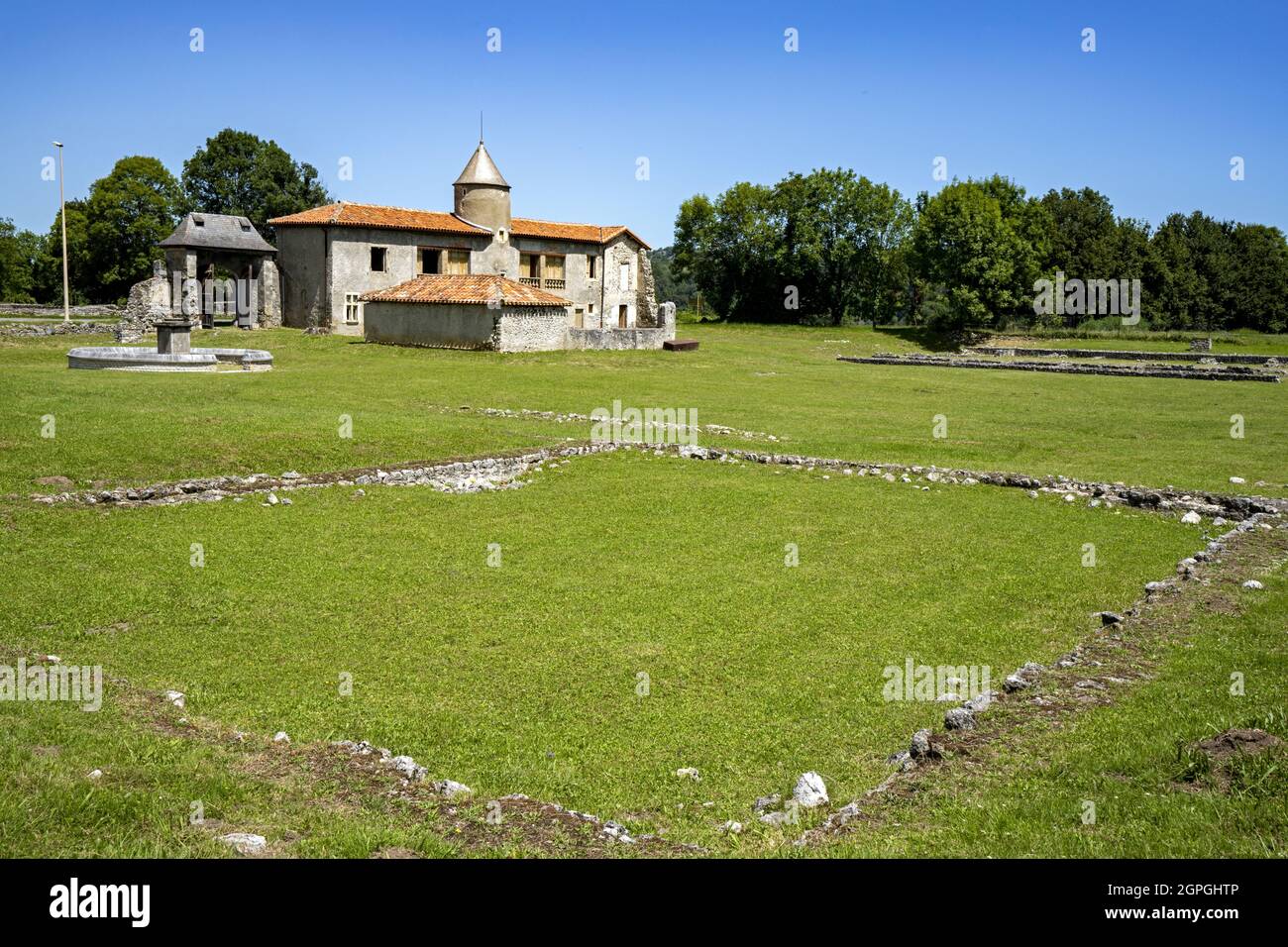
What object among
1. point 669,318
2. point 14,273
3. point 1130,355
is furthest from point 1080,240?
point 14,273

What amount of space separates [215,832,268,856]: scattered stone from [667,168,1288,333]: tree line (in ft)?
261

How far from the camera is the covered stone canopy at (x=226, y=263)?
5684 centimetres

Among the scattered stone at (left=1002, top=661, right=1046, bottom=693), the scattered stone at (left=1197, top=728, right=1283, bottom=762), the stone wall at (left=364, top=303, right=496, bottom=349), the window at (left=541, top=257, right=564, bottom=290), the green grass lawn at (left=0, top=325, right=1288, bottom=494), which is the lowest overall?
the scattered stone at (left=1002, top=661, right=1046, bottom=693)

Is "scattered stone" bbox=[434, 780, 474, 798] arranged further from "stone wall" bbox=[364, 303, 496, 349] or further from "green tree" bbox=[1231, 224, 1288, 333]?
"green tree" bbox=[1231, 224, 1288, 333]

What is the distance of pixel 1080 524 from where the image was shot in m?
18.0

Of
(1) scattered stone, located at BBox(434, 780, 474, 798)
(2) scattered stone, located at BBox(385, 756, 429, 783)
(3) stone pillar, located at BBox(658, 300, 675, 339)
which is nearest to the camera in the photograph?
(1) scattered stone, located at BBox(434, 780, 474, 798)

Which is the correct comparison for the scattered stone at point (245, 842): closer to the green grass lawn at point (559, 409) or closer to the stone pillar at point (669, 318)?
the green grass lawn at point (559, 409)

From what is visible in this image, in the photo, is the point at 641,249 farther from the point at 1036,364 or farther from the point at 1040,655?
the point at 1040,655

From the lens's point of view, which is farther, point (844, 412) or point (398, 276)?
point (398, 276)

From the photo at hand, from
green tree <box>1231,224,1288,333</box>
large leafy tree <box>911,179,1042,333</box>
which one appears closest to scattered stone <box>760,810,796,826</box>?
large leafy tree <box>911,179,1042,333</box>

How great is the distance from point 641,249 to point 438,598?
6278 centimetres

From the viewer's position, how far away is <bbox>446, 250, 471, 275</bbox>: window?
62.6 metres

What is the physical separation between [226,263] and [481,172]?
15855 mm
